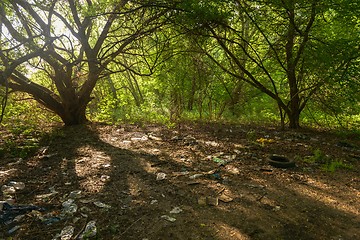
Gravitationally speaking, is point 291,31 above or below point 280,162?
above

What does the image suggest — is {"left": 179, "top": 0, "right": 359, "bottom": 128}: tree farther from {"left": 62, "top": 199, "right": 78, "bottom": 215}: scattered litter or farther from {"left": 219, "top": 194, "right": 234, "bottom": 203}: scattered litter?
{"left": 62, "top": 199, "right": 78, "bottom": 215}: scattered litter

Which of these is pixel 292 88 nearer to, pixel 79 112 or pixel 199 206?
pixel 199 206

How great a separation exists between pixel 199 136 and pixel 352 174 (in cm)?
282

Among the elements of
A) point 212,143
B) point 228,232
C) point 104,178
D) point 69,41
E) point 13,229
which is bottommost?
point 228,232

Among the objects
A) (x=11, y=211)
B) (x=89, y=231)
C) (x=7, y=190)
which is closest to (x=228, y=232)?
→ (x=89, y=231)

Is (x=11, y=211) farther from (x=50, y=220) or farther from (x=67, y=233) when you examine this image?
(x=67, y=233)

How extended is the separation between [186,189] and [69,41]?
3.25 m

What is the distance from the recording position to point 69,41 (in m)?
4.42

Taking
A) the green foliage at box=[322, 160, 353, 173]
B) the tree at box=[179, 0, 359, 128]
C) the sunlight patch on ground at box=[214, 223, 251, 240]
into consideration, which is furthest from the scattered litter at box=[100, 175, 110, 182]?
the green foliage at box=[322, 160, 353, 173]

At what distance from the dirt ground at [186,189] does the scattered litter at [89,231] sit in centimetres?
4

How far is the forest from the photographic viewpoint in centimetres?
247

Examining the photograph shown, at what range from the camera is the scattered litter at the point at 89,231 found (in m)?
2.21

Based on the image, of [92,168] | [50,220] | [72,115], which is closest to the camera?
[50,220]

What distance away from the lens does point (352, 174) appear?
3.64m
